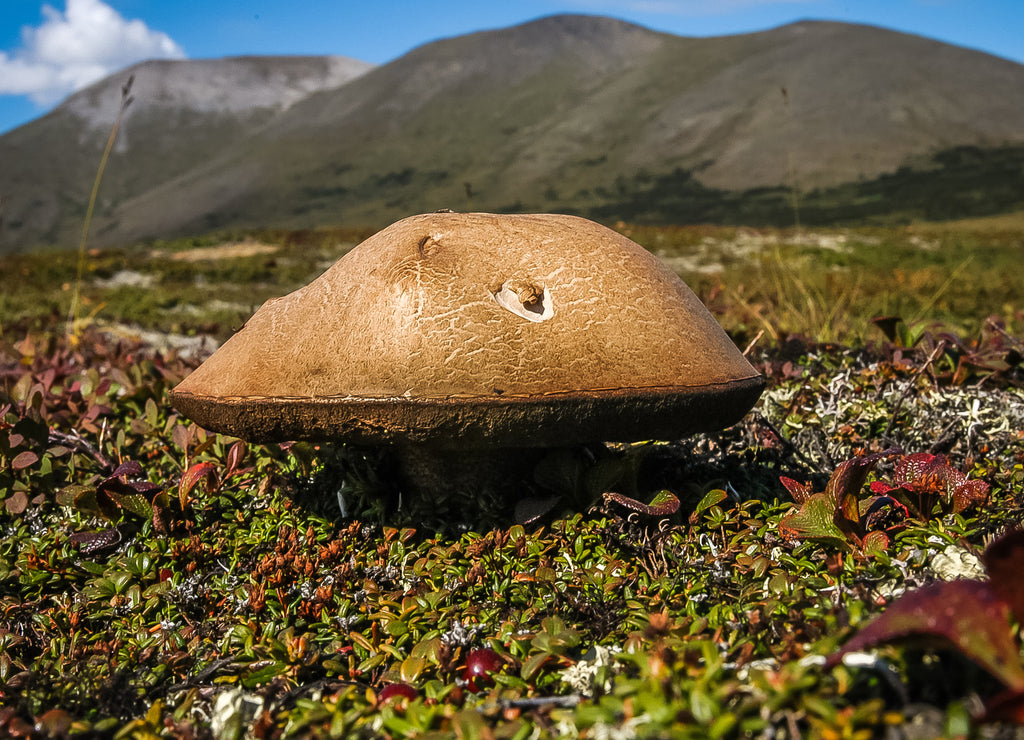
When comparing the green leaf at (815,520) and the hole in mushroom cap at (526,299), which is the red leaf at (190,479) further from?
the green leaf at (815,520)

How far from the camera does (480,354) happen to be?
2451mm

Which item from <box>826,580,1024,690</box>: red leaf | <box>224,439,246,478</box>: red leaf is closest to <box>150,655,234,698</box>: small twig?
<box>224,439,246,478</box>: red leaf

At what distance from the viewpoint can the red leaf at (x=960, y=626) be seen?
4.44ft

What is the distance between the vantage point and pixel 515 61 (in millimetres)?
199000

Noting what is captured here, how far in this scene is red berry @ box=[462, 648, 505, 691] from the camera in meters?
2.03

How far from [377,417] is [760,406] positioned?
8.03ft

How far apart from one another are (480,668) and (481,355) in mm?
979

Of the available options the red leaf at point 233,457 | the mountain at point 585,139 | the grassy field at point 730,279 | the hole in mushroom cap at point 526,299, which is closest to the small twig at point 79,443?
the red leaf at point 233,457

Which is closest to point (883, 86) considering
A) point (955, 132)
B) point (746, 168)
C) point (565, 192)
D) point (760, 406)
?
point (955, 132)

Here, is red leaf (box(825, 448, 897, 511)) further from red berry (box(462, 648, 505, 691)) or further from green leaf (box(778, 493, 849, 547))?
red berry (box(462, 648, 505, 691))

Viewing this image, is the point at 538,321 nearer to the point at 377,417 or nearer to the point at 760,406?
the point at 377,417

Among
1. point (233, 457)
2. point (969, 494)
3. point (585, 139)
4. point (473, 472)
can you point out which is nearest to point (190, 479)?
point (233, 457)

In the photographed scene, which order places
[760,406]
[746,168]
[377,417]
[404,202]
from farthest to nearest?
[404,202], [746,168], [760,406], [377,417]

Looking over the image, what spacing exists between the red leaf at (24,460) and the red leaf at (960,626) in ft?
11.1
